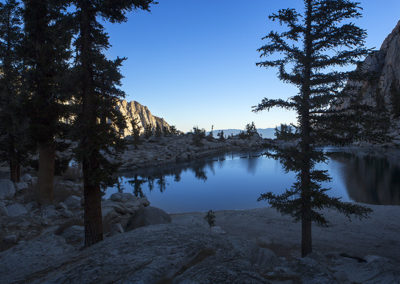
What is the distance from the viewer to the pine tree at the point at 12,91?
12430 mm

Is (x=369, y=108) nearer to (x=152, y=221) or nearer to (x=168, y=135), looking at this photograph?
(x=152, y=221)

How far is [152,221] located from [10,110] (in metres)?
10.7

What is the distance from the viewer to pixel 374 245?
9.74 metres

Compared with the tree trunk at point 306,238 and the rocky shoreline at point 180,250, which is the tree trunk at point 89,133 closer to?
the rocky shoreline at point 180,250

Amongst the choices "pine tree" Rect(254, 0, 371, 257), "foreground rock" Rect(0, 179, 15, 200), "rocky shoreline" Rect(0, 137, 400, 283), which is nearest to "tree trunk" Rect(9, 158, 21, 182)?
"foreground rock" Rect(0, 179, 15, 200)

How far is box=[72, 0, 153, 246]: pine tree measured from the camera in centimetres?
727

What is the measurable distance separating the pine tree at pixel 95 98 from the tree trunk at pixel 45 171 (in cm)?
690

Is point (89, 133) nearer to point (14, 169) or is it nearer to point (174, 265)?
point (174, 265)

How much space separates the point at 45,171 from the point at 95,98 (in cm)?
809

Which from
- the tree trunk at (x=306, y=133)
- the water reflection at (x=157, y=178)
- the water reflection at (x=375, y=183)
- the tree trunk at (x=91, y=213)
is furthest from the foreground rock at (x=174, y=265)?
the water reflection at (x=157, y=178)

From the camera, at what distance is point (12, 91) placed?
46.9 ft

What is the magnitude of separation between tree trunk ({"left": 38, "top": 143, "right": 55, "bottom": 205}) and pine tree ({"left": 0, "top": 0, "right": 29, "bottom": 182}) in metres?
1.02

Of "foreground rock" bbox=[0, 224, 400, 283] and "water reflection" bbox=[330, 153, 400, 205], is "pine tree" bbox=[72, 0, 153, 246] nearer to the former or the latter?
"foreground rock" bbox=[0, 224, 400, 283]

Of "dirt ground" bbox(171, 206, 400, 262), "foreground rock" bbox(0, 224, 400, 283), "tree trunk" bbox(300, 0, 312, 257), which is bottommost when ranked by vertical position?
"dirt ground" bbox(171, 206, 400, 262)
